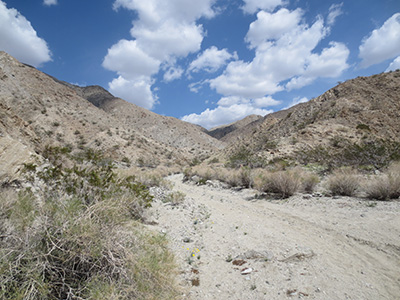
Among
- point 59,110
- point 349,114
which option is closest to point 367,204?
point 349,114

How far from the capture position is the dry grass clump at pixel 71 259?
201 cm

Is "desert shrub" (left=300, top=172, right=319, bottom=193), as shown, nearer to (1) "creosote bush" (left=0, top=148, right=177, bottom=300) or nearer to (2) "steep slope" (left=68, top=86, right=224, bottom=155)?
(1) "creosote bush" (left=0, top=148, right=177, bottom=300)

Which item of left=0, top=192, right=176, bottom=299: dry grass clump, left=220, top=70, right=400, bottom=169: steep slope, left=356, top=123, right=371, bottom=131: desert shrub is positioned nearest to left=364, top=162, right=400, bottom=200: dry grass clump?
left=0, top=192, right=176, bottom=299: dry grass clump

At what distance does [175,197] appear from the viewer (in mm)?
7969

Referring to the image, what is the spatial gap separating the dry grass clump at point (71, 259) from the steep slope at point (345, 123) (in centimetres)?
1541

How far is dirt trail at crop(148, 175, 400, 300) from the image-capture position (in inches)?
115

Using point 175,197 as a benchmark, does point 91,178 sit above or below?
above

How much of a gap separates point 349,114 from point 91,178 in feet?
93.1

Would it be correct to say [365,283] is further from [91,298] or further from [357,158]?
[357,158]

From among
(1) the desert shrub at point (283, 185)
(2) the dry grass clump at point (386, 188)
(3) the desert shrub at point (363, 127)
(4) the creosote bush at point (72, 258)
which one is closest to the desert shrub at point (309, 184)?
(1) the desert shrub at point (283, 185)

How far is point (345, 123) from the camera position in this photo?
2320 centimetres

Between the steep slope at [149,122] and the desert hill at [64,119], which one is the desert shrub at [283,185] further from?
the steep slope at [149,122]

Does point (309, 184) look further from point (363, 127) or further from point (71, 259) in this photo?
point (363, 127)

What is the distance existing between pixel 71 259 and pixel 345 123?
1097 inches
